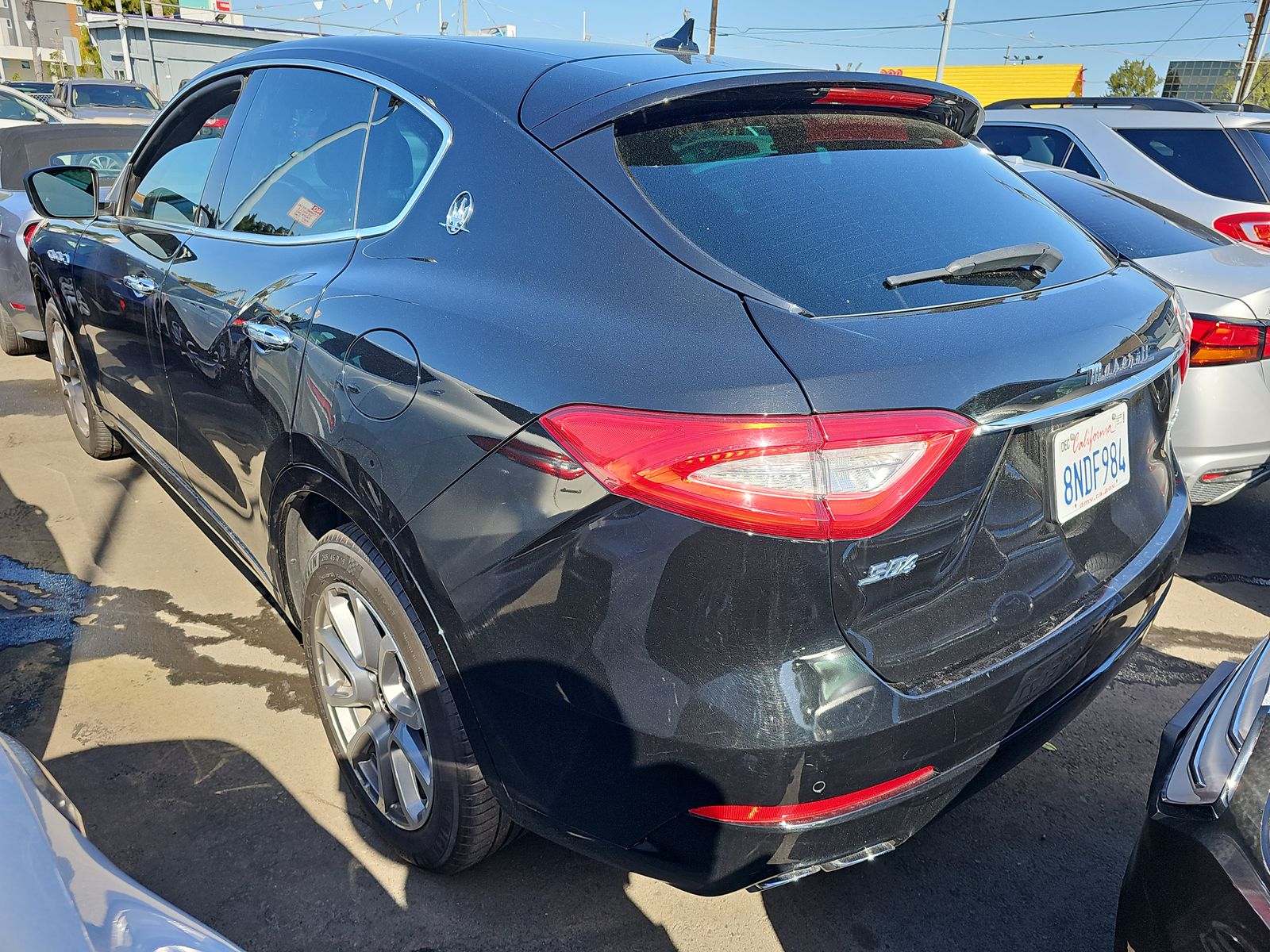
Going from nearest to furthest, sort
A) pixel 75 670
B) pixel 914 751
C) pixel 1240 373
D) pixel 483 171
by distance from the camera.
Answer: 1. pixel 914 751
2. pixel 483 171
3. pixel 75 670
4. pixel 1240 373

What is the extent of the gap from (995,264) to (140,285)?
264cm

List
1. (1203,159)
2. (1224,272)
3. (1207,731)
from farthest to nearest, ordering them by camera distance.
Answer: (1203,159) → (1224,272) → (1207,731)

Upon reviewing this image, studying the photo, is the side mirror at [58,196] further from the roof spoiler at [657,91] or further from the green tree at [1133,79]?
the green tree at [1133,79]

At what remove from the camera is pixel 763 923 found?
2.16 metres

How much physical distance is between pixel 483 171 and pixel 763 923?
5.82 ft

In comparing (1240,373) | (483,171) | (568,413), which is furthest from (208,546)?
(1240,373)

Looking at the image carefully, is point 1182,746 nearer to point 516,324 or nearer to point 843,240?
point 843,240

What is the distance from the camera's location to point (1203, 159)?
234 inches

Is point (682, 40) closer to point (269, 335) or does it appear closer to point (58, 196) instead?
point (269, 335)

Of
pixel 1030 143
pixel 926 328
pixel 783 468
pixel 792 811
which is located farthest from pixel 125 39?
pixel 792 811

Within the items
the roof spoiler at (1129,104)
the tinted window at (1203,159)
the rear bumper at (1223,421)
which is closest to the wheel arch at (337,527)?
the rear bumper at (1223,421)

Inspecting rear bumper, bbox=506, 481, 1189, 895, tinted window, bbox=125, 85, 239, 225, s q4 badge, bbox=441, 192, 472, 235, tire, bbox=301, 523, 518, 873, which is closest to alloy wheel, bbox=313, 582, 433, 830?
tire, bbox=301, 523, 518, 873

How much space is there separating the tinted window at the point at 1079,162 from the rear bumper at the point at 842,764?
5450 mm

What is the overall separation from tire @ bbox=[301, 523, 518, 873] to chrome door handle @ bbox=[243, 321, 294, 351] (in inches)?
18.3
